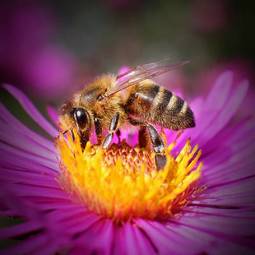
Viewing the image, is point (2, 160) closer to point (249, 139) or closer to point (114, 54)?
point (249, 139)

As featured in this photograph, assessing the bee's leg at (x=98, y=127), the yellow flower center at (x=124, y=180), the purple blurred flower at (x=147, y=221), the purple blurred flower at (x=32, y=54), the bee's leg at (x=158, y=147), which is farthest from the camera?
the purple blurred flower at (x=32, y=54)

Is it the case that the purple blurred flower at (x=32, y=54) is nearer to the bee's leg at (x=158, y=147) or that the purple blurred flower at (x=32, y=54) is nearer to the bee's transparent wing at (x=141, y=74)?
the bee's transparent wing at (x=141, y=74)

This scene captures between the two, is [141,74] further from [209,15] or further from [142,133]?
[209,15]

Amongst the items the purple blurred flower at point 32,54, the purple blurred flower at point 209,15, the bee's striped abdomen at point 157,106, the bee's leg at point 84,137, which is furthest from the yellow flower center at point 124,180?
the purple blurred flower at point 209,15

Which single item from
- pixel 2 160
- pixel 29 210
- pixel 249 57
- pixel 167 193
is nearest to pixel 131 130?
pixel 167 193

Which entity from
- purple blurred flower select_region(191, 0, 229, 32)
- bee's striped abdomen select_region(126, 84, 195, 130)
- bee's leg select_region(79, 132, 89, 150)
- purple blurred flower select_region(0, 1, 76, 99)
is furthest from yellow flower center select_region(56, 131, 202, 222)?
purple blurred flower select_region(191, 0, 229, 32)

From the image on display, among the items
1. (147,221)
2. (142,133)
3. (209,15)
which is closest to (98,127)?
(142,133)

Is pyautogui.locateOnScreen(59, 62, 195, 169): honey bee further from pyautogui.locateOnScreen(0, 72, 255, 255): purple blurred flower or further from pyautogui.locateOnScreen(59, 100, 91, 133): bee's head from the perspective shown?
pyautogui.locateOnScreen(0, 72, 255, 255): purple blurred flower
